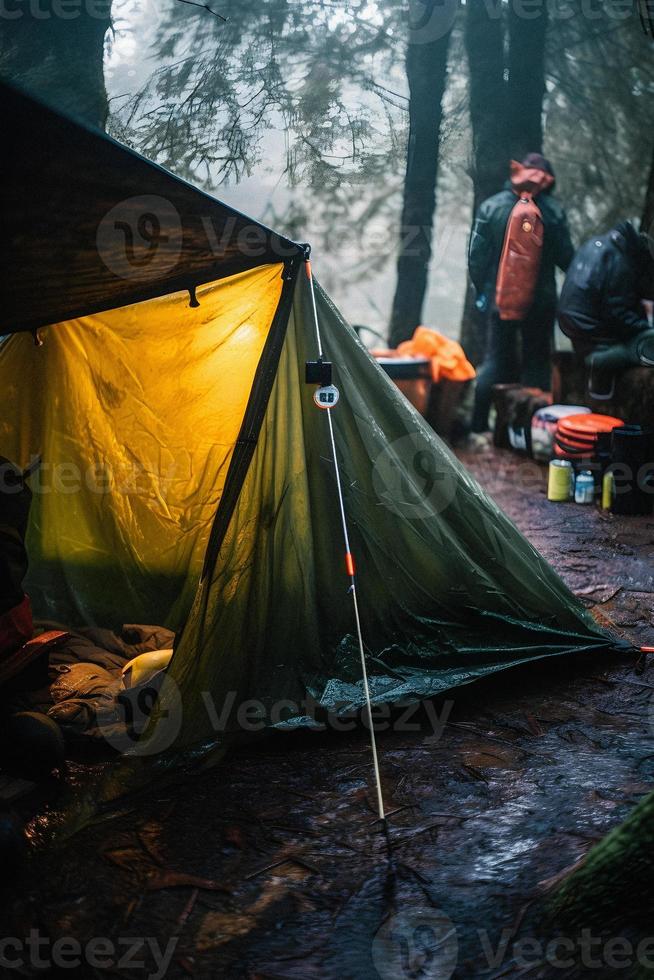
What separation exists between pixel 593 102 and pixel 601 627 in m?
9.19

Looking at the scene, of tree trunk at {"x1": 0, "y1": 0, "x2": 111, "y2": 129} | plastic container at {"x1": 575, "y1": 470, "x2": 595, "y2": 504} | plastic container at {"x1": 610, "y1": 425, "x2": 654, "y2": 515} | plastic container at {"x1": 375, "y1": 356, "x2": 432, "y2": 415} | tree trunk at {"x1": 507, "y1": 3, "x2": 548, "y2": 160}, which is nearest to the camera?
plastic container at {"x1": 610, "y1": 425, "x2": 654, "y2": 515}

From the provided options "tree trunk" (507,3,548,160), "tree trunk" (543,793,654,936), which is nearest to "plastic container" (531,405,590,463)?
"tree trunk" (507,3,548,160)

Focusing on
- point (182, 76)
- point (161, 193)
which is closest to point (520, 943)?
point (161, 193)

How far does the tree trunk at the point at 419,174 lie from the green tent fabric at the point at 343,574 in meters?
8.29

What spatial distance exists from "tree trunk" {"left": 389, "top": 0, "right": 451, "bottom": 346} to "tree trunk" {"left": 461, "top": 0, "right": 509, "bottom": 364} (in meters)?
0.40

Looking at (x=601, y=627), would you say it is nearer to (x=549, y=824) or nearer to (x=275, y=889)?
(x=549, y=824)

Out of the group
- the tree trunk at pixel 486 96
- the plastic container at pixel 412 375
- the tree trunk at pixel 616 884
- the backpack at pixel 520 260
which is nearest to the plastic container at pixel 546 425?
the plastic container at pixel 412 375

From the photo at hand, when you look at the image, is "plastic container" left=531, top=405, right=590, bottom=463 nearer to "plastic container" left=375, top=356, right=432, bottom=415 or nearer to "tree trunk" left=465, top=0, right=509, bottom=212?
"plastic container" left=375, top=356, right=432, bottom=415

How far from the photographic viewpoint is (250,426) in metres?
4.19

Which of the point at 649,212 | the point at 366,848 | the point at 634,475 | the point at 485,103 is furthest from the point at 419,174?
the point at 366,848

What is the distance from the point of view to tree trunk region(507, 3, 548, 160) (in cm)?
1164

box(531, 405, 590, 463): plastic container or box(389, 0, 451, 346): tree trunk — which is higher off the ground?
box(389, 0, 451, 346): tree trunk

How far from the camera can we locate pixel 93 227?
11.3ft

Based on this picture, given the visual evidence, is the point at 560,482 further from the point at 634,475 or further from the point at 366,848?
the point at 366,848
